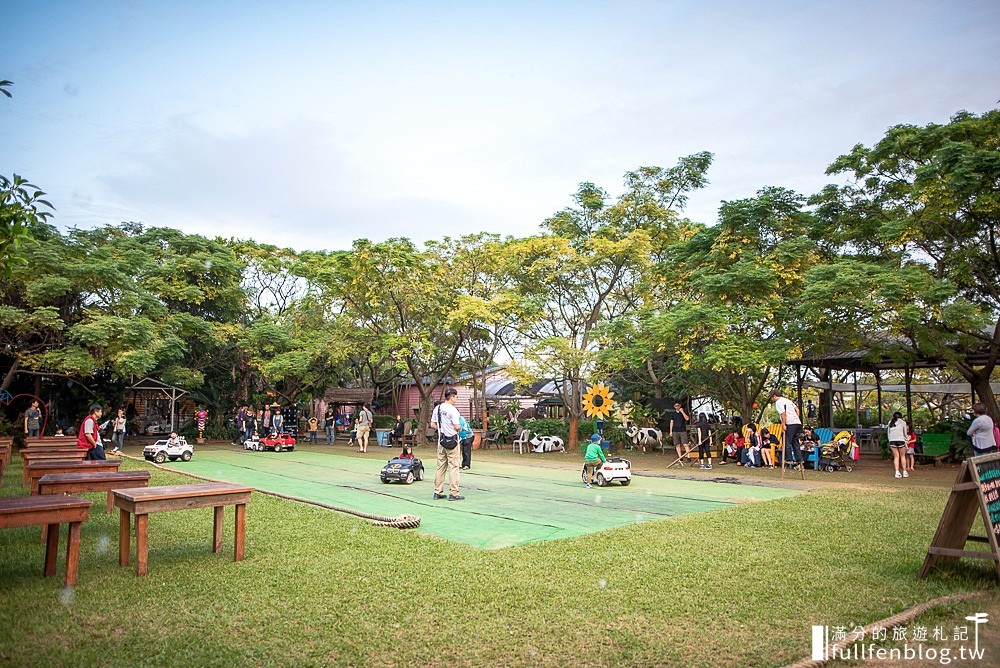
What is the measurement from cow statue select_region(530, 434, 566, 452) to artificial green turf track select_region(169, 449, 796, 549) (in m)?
7.19

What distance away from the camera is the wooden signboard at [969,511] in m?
5.36

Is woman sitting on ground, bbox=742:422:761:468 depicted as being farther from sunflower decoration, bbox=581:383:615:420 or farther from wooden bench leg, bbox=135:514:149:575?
wooden bench leg, bbox=135:514:149:575

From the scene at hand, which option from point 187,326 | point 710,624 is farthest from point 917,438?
point 187,326

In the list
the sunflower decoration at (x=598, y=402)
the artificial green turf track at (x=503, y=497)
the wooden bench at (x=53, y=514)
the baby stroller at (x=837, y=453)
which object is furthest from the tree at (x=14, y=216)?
the baby stroller at (x=837, y=453)

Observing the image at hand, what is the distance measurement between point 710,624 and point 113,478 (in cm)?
674

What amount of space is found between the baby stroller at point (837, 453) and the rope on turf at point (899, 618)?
12.5 metres

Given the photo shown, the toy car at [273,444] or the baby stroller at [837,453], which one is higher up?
the baby stroller at [837,453]

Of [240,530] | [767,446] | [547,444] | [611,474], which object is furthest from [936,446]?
[240,530]

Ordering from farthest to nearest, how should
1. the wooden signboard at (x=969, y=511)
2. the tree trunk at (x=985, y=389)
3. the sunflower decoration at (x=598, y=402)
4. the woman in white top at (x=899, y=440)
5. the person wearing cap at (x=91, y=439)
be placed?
the tree trunk at (x=985, y=389), the sunflower decoration at (x=598, y=402), the woman in white top at (x=899, y=440), the person wearing cap at (x=91, y=439), the wooden signboard at (x=969, y=511)

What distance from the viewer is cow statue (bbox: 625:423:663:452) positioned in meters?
24.8

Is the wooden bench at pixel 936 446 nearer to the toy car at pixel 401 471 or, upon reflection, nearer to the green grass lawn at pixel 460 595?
the green grass lawn at pixel 460 595

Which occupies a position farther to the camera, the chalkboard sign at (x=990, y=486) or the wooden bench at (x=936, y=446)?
the wooden bench at (x=936, y=446)

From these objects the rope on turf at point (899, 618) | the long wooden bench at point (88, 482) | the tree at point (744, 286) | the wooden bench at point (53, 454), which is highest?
the tree at point (744, 286)

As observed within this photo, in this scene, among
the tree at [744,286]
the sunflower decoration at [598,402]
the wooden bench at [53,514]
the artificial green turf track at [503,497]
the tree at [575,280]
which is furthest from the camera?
the tree at [575,280]
